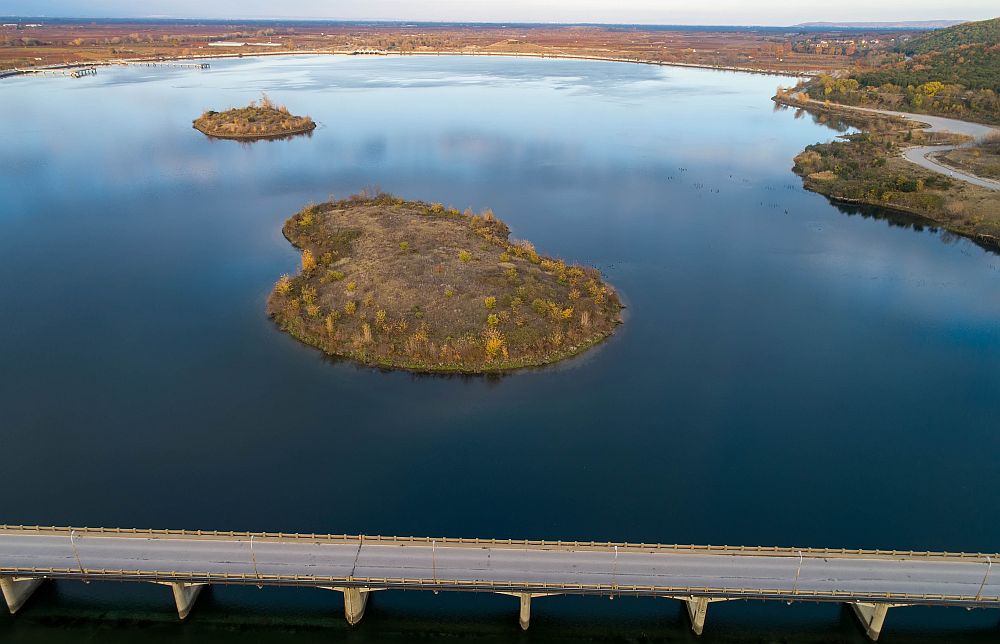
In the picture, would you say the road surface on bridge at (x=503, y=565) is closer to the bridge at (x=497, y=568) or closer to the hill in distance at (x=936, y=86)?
the bridge at (x=497, y=568)

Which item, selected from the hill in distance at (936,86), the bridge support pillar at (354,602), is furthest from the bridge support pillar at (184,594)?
the hill in distance at (936,86)

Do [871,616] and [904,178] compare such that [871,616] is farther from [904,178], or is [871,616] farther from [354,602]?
[904,178]

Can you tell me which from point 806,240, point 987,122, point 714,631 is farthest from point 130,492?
point 987,122

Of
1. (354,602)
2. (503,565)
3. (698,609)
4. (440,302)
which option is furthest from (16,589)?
(440,302)

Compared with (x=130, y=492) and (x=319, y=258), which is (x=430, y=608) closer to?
(x=130, y=492)

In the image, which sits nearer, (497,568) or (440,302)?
(497,568)

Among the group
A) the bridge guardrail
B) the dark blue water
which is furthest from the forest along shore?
the bridge guardrail

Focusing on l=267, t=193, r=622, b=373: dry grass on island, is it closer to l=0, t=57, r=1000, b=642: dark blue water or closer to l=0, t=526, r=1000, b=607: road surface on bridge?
l=0, t=57, r=1000, b=642: dark blue water
